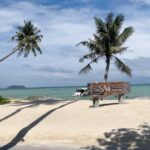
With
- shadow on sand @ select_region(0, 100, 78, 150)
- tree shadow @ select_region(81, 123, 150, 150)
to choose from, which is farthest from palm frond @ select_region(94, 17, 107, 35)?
tree shadow @ select_region(81, 123, 150, 150)

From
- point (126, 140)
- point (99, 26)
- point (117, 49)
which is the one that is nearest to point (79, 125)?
point (126, 140)

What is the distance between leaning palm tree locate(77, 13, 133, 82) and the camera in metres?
42.2

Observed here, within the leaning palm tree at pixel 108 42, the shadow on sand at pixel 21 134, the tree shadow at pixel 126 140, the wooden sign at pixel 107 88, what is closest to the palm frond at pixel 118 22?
the leaning palm tree at pixel 108 42

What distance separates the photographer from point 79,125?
22.7 meters

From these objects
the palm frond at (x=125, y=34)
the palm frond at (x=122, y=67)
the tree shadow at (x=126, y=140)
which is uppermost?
the palm frond at (x=125, y=34)

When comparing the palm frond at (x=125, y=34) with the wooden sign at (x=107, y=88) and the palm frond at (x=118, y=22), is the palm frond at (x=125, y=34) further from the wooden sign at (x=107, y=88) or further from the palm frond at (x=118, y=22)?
the wooden sign at (x=107, y=88)

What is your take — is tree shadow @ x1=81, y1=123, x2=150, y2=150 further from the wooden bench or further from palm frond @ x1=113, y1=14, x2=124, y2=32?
palm frond @ x1=113, y1=14, x2=124, y2=32

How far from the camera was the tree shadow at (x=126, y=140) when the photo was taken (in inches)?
736

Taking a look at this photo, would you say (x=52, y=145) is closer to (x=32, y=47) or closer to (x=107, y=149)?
(x=107, y=149)

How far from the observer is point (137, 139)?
19656 millimetres

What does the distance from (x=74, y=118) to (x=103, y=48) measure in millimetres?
18616

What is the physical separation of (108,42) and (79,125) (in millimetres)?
20721

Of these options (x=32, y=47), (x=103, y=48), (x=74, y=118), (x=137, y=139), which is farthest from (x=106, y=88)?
(x=32, y=47)

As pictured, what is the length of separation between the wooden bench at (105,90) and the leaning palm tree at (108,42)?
12.3 m
